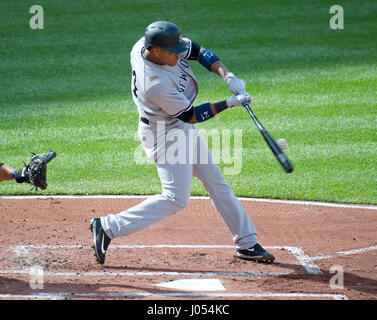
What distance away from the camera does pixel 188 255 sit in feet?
18.2

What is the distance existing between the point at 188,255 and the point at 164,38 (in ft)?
5.90

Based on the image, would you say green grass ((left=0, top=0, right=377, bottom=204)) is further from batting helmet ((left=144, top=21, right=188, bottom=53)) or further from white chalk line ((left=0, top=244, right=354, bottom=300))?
batting helmet ((left=144, top=21, right=188, bottom=53))

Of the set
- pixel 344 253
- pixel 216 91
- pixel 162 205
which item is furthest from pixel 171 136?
pixel 216 91

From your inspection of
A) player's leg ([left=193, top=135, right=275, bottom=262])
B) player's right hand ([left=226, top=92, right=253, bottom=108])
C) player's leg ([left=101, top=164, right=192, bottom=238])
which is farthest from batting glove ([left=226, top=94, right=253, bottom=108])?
player's leg ([left=101, top=164, right=192, bottom=238])

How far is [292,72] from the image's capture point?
38.6 ft

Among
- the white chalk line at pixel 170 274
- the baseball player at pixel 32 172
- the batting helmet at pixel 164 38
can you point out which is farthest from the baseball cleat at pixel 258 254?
the baseball player at pixel 32 172

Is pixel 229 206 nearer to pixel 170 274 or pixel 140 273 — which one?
pixel 170 274

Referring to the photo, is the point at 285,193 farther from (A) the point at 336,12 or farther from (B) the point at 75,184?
(A) the point at 336,12

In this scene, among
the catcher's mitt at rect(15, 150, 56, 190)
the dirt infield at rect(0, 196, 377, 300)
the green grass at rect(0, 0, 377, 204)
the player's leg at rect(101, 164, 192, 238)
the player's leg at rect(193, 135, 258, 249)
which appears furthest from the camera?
the green grass at rect(0, 0, 377, 204)

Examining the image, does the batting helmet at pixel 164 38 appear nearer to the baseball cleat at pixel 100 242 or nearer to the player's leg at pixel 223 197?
the player's leg at pixel 223 197

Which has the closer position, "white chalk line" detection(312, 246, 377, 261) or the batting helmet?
the batting helmet

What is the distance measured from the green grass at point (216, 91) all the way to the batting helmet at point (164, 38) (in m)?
2.80

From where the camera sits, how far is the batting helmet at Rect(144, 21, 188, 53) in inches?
192

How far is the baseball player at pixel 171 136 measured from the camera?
4930 millimetres
